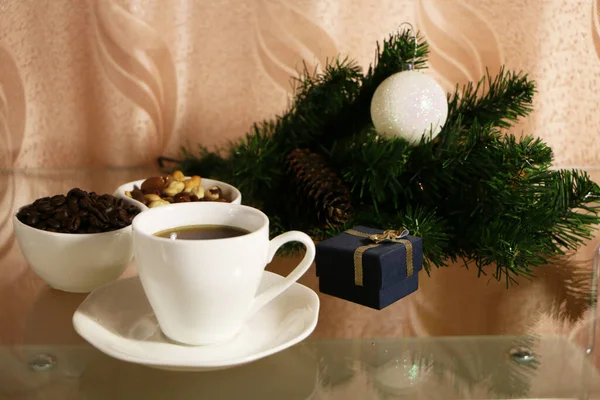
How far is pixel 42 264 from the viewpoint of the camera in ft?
1.66

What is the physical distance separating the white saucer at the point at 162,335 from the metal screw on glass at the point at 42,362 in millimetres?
37

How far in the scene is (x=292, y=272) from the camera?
456mm

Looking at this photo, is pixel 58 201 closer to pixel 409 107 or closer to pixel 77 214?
pixel 77 214

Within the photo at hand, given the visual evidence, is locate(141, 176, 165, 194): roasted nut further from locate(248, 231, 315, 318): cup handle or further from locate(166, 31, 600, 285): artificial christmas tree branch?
locate(248, 231, 315, 318): cup handle

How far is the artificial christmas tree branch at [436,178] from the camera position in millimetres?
563

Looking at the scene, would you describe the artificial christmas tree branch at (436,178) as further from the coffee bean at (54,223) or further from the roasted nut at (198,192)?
the coffee bean at (54,223)

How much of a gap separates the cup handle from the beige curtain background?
0.45 m

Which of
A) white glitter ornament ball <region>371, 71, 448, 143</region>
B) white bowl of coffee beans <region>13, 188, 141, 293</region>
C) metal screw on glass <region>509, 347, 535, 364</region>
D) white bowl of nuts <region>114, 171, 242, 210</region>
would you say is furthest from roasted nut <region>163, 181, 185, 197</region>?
metal screw on glass <region>509, 347, 535, 364</region>

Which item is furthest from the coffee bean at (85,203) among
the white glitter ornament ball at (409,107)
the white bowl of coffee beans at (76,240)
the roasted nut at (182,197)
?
the white glitter ornament ball at (409,107)

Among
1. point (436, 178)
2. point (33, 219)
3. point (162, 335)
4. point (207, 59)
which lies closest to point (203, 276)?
point (162, 335)

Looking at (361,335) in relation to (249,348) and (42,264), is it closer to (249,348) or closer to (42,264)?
(249,348)

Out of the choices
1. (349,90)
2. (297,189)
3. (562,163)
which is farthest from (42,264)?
(562,163)

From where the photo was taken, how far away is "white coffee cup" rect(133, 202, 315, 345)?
40 cm

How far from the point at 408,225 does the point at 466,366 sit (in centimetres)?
15
